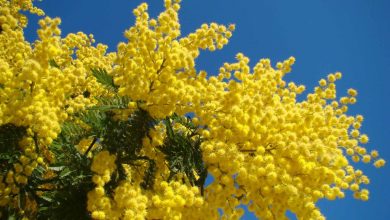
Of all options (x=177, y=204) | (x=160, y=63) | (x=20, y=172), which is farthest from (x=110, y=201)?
(x=160, y=63)

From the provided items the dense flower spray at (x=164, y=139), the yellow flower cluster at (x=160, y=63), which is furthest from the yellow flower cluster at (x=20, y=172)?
the yellow flower cluster at (x=160, y=63)

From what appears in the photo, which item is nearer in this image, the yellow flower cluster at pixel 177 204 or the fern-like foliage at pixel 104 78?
the yellow flower cluster at pixel 177 204

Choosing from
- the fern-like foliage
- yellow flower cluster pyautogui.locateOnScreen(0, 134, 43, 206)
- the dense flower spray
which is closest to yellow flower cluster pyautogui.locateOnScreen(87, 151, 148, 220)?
the dense flower spray

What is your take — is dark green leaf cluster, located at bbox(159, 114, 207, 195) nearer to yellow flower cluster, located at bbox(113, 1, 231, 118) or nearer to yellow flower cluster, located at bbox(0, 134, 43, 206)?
yellow flower cluster, located at bbox(113, 1, 231, 118)

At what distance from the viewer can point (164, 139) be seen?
19.3 feet

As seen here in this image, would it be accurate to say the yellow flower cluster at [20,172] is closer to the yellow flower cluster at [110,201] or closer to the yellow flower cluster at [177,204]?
the yellow flower cluster at [110,201]

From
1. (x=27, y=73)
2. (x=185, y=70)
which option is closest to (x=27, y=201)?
(x=27, y=73)

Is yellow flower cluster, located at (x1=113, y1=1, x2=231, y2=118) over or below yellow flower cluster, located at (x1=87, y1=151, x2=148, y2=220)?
over

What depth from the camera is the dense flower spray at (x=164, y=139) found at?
184 inches

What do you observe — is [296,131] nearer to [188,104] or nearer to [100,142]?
[188,104]

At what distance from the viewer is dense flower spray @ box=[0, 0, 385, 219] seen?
15.3 ft

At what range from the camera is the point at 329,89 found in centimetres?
621

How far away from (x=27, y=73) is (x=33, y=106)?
462 millimetres

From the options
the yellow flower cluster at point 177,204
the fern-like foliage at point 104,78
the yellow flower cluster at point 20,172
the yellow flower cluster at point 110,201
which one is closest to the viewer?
the yellow flower cluster at point 110,201
